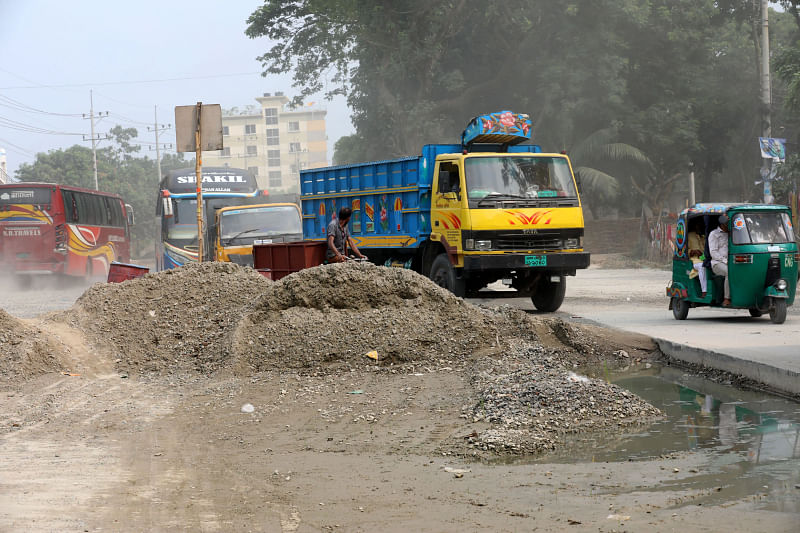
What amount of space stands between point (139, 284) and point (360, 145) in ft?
112

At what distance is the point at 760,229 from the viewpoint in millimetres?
12375

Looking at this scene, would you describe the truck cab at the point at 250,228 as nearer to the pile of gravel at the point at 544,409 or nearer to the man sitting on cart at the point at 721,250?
the man sitting on cart at the point at 721,250

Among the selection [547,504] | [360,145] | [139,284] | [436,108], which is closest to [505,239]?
[139,284]

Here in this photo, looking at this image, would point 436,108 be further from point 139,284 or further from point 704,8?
point 139,284

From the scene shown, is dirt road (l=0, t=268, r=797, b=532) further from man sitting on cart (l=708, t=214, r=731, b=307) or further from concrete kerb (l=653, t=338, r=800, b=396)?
man sitting on cart (l=708, t=214, r=731, b=307)

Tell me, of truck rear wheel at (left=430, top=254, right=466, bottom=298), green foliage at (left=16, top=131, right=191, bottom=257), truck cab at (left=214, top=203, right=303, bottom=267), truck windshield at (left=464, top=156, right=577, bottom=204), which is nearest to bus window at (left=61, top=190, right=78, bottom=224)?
truck cab at (left=214, top=203, right=303, bottom=267)

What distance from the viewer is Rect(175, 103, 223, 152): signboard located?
14555 mm

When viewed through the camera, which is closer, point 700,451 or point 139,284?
point 700,451

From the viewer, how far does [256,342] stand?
9.63m

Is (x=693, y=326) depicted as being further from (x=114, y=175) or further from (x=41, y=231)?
(x=114, y=175)

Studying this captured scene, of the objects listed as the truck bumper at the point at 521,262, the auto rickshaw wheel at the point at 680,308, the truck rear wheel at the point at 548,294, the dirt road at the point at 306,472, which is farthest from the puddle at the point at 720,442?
the truck rear wheel at the point at 548,294

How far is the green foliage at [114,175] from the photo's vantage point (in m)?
72.2

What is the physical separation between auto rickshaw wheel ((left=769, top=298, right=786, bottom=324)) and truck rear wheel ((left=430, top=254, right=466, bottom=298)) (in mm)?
4682

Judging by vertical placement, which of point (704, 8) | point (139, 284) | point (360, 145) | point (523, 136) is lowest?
point (139, 284)
